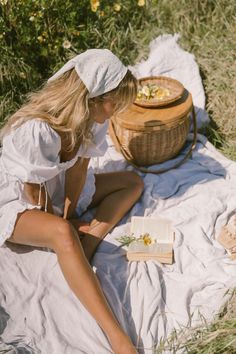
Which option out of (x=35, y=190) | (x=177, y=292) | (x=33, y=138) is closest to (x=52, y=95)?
(x=33, y=138)

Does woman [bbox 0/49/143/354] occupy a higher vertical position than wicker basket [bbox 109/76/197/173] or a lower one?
higher

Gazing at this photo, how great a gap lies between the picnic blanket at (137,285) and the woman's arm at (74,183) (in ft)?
0.72

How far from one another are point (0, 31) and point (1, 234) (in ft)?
5.43

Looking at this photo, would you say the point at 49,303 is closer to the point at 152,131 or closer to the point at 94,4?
the point at 152,131

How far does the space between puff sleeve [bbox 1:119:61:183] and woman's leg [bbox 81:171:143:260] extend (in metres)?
0.53

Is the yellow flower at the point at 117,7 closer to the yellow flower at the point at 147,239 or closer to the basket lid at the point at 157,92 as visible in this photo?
the basket lid at the point at 157,92

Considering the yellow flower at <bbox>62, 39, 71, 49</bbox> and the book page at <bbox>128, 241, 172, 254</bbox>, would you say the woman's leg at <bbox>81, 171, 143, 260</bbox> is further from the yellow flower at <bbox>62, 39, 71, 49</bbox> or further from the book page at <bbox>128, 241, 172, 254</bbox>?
the yellow flower at <bbox>62, 39, 71, 49</bbox>

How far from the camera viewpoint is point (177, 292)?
7.53 ft

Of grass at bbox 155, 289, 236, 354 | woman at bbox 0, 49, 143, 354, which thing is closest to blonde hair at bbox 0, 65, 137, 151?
woman at bbox 0, 49, 143, 354

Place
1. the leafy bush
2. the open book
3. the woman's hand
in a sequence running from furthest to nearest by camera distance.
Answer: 1. the leafy bush
2. the woman's hand
3. the open book

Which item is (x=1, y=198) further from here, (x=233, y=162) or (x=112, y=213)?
(x=233, y=162)

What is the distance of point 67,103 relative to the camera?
2.15 m

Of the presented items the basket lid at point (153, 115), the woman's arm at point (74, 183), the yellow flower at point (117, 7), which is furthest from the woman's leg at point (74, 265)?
the yellow flower at point (117, 7)

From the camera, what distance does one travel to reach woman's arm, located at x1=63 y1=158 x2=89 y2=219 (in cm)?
252
